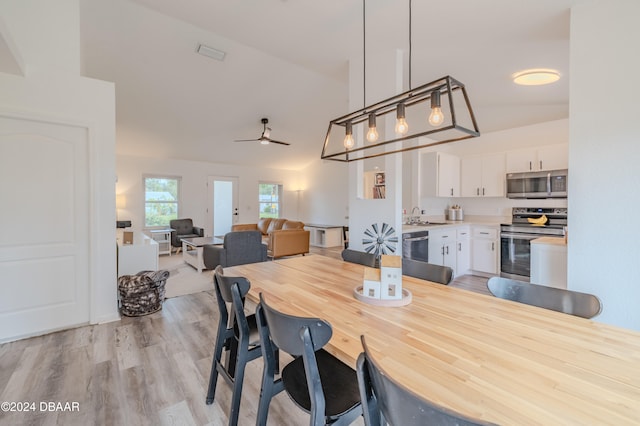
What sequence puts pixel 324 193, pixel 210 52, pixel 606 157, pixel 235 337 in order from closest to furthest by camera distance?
pixel 235 337, pixel 606 157, pixel 210 52, pixel 324 193

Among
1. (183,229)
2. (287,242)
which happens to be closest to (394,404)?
(287,242)

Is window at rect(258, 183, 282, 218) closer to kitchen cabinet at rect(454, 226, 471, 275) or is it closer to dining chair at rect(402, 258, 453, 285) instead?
kitchen cabinet at rect(454, 226, 471, 275)

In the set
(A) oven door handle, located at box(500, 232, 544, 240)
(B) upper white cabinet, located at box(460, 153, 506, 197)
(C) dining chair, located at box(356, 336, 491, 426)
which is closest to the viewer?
(C) dining chair, located at box(356, 336, 491, 426)

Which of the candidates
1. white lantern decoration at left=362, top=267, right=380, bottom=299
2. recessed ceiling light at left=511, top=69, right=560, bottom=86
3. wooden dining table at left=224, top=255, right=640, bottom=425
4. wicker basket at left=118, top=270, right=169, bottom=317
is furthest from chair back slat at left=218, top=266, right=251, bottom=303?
recessed ceiling light at left=511, top=69, right=560, bottom=86

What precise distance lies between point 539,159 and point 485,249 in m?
1.64

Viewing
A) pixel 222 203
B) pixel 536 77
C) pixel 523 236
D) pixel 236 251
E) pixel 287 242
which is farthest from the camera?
pixel 222 203

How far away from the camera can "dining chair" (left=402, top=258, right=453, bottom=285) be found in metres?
2.01

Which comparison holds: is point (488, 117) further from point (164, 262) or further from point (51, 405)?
point (164, 262)

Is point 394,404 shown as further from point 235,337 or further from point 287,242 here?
point 287,242

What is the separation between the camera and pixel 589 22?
2117 mm

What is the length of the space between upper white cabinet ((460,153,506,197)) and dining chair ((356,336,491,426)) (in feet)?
16.9

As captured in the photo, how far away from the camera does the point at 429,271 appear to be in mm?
2123

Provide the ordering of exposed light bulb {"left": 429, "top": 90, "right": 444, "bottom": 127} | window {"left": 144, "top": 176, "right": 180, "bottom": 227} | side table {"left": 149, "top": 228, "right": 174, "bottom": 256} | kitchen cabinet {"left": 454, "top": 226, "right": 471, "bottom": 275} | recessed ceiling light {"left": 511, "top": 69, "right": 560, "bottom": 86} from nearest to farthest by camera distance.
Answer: exposed light bulb {"left": 429, "top": 90, "right": 444, "bottom": 127}
recessed ceiling light {"left": 511, "top": 69, "right": 560, "bottom": 86}
kitchen cabinet {"left": 454, "top": 226, "right": 471, "bottom": 275}
side table {"left": 149, "top": 228, "right": 174, "bottom": 256}
window {"left": 144, "top": 176, "right": 180, "bottom": 227}

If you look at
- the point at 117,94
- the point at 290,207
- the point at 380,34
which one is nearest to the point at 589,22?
the point at 380,34
